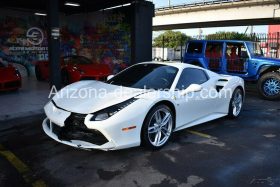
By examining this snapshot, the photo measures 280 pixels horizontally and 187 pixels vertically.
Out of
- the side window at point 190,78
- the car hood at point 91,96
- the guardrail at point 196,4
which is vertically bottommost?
the car hood at point 91,96

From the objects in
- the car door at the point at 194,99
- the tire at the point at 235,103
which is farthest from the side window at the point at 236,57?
the car door at the point at 194,99

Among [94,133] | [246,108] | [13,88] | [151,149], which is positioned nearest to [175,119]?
[151,149]

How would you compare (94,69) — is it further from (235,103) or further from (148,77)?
(148,77)

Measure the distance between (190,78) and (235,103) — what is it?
177cm

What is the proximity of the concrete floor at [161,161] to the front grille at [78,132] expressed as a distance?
320mm

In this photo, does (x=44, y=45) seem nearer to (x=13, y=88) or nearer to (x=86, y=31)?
(x=86, y=31)

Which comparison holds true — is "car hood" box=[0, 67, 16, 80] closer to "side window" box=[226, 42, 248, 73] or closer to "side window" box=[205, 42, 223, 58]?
"side window" box=[205, 42, 223, 58]

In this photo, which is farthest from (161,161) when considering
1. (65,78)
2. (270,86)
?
(65,78)

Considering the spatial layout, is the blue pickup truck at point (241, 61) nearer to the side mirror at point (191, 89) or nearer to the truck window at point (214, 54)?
the truck window at point (214, 54)

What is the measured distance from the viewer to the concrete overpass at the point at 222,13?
2433 centimetres

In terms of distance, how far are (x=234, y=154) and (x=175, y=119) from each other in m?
1.05

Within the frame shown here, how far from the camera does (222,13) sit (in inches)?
1075

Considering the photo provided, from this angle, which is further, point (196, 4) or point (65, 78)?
point (196, 4)

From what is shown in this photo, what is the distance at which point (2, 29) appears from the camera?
46.8ft
